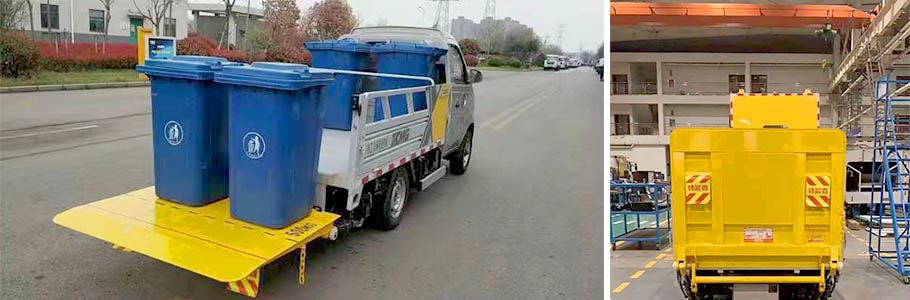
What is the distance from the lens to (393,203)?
4.84 metres

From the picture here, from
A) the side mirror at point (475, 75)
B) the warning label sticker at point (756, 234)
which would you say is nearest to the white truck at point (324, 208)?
the side mirror at point (475, 75)

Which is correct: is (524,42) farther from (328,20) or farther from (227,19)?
(227,19)

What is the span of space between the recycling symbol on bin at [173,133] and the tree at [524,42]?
231cm

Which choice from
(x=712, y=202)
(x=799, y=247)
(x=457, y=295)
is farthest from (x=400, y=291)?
(x=799, y=247)

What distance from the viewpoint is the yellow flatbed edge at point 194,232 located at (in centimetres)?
304

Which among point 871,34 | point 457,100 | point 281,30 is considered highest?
point 281,30

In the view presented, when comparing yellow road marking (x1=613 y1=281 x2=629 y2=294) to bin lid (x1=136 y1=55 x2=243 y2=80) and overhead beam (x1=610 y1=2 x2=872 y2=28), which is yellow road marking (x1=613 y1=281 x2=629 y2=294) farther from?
bin lid (x1=136 y1=55 x2=243 y2=80)

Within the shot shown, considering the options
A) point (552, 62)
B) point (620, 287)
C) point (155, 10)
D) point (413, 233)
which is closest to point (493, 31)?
point (552, 62)

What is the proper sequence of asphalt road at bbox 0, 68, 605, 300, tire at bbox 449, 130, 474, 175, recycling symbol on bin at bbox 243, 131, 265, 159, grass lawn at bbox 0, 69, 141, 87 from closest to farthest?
recycling symbol on bin at bbox 243, 131, 265, 159 < asphalt road at bbox 0, 68, 605, 300 < tire at bbox 449, 130, 474, 175 < grass lawn at bbox 0, 69, 141, 87

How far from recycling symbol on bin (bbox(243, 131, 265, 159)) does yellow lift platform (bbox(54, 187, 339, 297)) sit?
1.32ft

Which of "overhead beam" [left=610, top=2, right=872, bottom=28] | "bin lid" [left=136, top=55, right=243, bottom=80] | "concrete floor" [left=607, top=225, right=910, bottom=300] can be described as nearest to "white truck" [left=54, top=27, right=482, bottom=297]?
"bin lid" [left=136, top=55, right=243, bottom=80]

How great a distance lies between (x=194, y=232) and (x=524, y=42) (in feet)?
9.77

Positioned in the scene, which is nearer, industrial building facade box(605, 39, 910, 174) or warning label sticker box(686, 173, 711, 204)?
warning label sticker box(686, 173, 711, 204)

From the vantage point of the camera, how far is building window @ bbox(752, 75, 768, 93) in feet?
58.4
